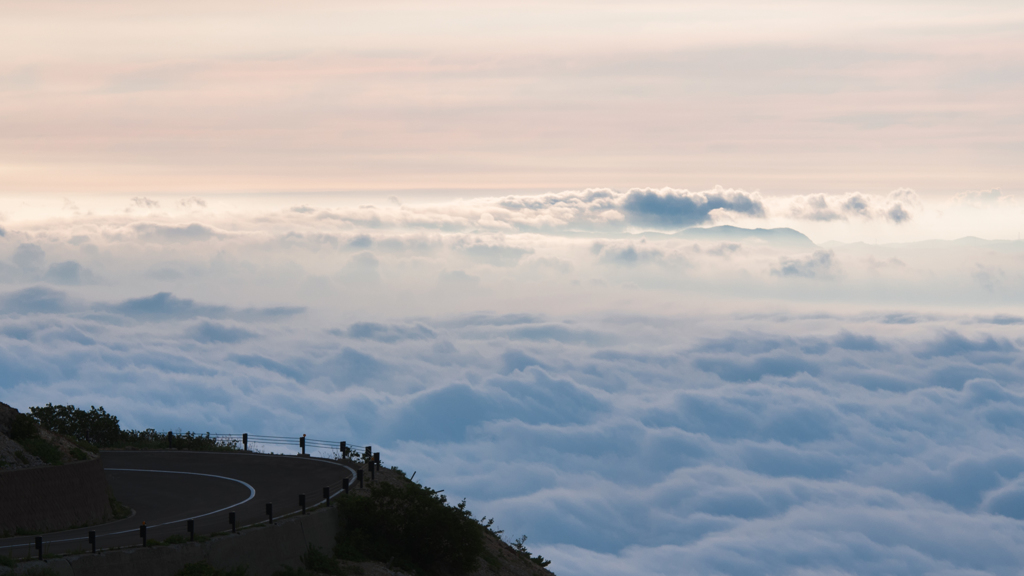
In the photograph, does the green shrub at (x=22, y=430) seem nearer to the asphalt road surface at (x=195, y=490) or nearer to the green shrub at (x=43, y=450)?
the green shrub at (x=43, y=450)

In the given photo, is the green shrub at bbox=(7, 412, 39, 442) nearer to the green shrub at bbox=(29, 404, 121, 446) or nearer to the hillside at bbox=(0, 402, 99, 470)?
the hillside at bbox=(0, 402, 99, 470)

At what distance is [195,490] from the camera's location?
2909 cm

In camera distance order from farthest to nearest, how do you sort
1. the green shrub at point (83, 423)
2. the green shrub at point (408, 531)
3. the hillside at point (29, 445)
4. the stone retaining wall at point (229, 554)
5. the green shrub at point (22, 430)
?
the green shrub at point (83, 423) → the green shrub at point (408, 531) → the green shrub at point (22, 430) → the hillside at point (29, 445) → the stone retaining wall at point (229, 554)

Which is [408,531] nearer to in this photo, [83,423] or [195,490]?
[195,490]

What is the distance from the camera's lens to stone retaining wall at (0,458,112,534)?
21.5m

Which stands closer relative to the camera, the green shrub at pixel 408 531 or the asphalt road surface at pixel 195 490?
the asphalt road surface at pixel 195 490

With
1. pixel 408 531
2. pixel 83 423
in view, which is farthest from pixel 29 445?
pixel 83 423

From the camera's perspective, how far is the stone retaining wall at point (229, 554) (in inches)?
714

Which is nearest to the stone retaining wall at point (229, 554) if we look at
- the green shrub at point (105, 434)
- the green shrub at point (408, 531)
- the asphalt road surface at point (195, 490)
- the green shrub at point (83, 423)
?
the green shrub at point (408, 531)

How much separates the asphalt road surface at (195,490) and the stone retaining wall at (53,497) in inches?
22.9

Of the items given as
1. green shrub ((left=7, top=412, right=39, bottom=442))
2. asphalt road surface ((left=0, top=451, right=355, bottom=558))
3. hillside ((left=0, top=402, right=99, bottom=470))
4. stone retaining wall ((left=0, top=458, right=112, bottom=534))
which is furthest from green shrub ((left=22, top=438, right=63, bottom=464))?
asphalt road surface ((left=0, top=451, right=355, bottom=558))

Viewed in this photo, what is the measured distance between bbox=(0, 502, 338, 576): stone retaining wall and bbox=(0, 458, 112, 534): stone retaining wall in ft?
14.7

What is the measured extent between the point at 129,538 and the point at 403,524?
7683 mm

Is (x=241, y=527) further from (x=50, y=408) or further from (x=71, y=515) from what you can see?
(x=50, y=408)
